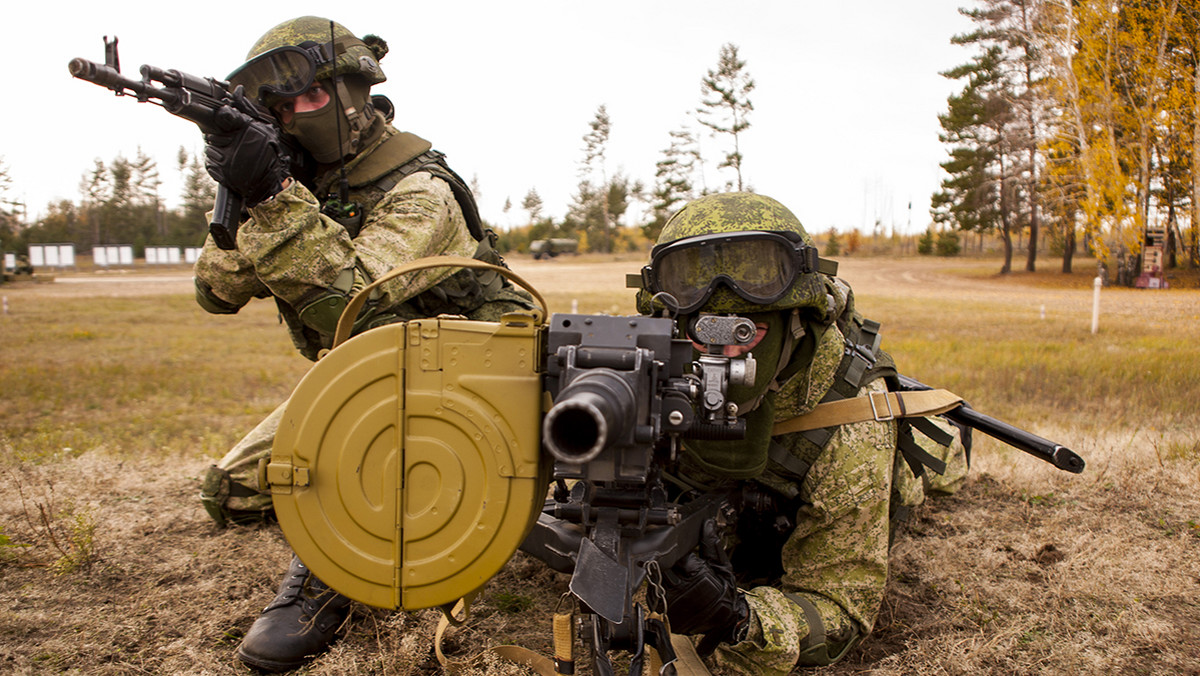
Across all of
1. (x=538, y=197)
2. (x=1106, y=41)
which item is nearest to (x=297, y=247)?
(x=1106, y=41)

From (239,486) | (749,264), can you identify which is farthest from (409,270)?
(239,486)

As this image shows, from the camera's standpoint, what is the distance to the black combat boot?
9.57 ft

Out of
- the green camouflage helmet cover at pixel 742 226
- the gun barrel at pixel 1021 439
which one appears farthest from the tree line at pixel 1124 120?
the green camouflage helmet cover at pixel 742 226

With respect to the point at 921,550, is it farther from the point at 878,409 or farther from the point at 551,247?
the point at 551,247

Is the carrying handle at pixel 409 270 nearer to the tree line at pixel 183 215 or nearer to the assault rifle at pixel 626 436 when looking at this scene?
the assault rifle at pixel 626 436

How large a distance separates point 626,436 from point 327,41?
292 cm

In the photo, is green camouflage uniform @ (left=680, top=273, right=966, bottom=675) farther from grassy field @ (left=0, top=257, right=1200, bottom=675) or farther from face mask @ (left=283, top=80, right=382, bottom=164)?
face mask @ (left=283, top=80, right=382, bottom=164)

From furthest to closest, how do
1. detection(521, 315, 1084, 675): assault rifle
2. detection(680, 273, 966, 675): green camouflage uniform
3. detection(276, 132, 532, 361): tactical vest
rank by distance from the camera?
detection(276, 132, 532, 361): tactical vest, detection(680, 273, 966, 675): green camouflage uniform, detection(521, 315, 1084, 675): assault rifle

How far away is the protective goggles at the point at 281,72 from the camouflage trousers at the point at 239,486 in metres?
1.68

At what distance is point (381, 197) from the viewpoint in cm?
390

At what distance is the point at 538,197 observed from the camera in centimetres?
6475

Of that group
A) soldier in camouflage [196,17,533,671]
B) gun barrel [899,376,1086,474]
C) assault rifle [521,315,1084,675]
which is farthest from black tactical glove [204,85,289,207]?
gun barrel [899,376,1086,474]

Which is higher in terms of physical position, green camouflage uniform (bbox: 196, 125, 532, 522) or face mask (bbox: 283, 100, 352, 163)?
face mask (bbox: 283, 100, 352, 163)

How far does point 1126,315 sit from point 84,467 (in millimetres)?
9116
